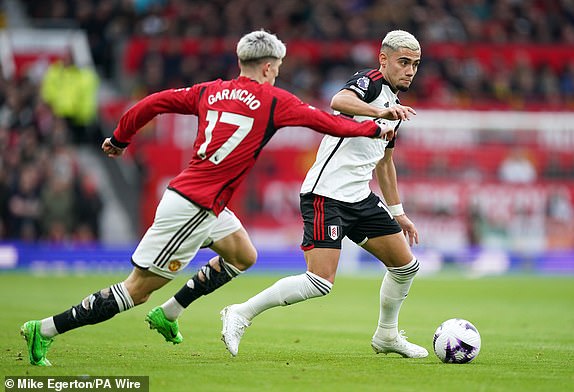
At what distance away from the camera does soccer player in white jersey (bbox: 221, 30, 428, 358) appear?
341 inches

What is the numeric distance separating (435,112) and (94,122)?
8294mm

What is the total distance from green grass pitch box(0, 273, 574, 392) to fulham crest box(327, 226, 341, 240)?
1.02 m

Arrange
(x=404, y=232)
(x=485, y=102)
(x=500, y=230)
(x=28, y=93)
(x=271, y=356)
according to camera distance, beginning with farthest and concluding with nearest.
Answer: (x=485, y=102) → (x=500, y=230) → (x=28, y=93) → (x=404, y=232) → (x=271, y=356)

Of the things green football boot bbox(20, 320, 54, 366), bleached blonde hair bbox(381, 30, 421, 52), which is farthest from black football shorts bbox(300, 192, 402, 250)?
green football boot bbox(20, 320, 54, 366)

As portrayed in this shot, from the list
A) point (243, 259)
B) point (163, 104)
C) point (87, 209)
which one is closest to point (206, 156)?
point (163, 104)

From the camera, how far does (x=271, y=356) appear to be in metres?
8.96

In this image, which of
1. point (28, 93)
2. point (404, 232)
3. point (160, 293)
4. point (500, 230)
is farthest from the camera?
point (500, 230)

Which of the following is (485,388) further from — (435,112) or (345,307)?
(435,112)

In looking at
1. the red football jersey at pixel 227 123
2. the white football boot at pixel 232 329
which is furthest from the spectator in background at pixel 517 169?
the red football jersey at pixel 227 123

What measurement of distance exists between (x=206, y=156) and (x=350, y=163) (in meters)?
1.40

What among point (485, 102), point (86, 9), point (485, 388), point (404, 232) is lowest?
point (485, 388)

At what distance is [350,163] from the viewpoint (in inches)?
349

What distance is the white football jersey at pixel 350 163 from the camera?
8.86m

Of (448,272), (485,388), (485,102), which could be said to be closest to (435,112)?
(485,102)
